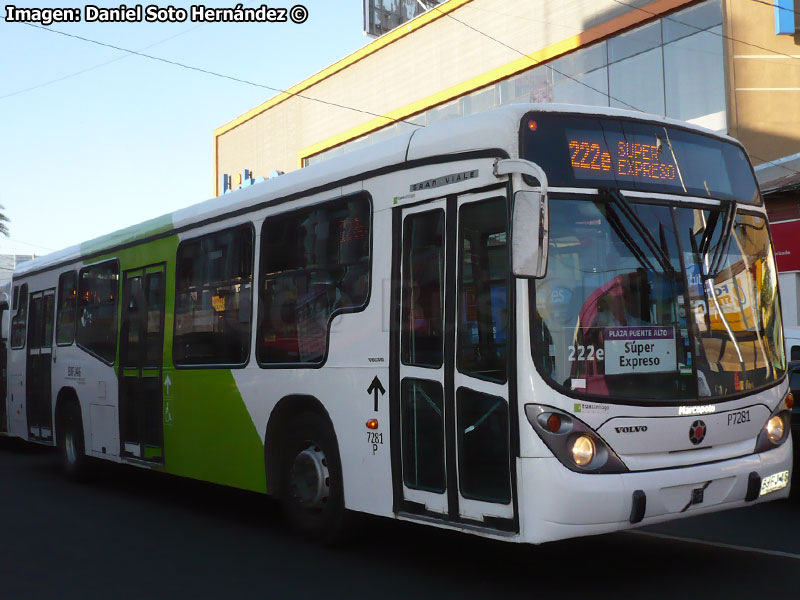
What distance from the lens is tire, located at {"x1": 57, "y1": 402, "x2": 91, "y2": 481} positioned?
12297mm

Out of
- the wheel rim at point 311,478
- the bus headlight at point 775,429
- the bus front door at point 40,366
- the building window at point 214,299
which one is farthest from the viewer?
the bus front door at point 40,366

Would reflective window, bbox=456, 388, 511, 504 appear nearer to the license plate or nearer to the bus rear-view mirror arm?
the bus rear-view mirror arm

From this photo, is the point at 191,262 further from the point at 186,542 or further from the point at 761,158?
the point at 761,158

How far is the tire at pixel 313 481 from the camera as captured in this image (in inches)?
296

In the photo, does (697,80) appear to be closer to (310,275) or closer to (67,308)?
(67,308)

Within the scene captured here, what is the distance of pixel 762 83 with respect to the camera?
24.4 m

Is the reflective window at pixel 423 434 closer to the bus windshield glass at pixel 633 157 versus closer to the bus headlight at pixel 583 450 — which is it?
the bus headlight at pixel 583 450

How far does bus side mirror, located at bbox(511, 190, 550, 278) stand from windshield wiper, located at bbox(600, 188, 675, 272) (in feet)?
2.32

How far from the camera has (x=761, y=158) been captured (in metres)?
24.7

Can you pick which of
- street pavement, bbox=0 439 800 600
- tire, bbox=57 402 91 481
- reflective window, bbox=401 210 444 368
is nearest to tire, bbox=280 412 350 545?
street pavement, bbox=0 439 800 600

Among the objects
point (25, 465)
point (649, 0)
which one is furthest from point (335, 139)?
point (25, 465)

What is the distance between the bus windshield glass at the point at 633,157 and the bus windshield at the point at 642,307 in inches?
6.0

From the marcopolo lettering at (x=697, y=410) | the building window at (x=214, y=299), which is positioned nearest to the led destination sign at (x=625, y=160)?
the marcopolo lettering at (x=697, y=410)

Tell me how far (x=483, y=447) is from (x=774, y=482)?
2007mm
